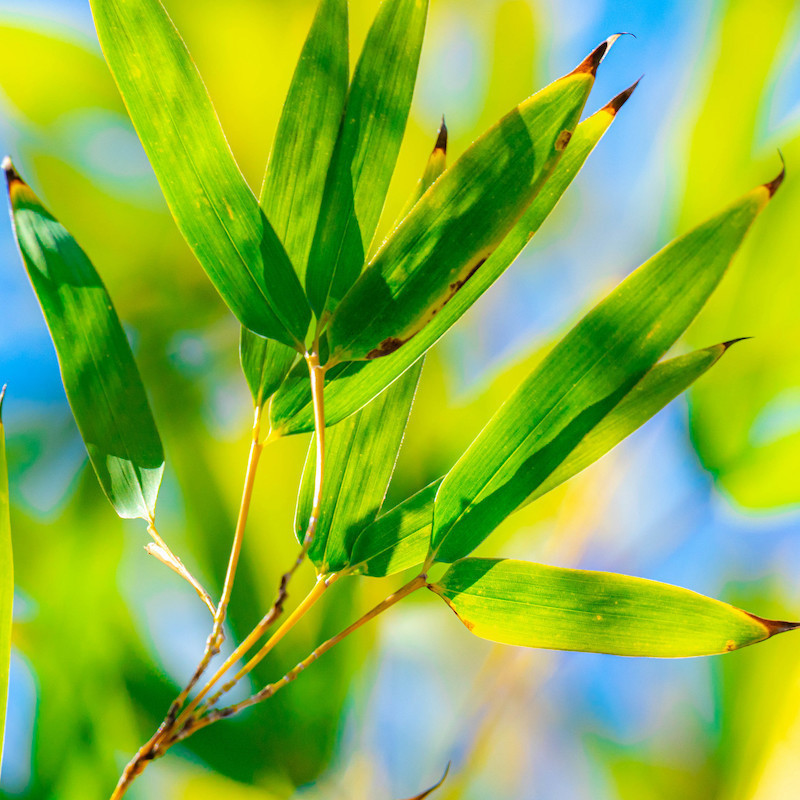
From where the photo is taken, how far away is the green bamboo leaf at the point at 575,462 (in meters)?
0.46

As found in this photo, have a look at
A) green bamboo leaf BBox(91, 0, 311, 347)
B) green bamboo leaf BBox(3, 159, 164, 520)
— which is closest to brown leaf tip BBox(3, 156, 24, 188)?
green bamboo leaf BBox(3, 159, 164, 520)

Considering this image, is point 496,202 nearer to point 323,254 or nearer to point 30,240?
point 323,254

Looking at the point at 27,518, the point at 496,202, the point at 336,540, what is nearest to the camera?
the point at 496,202

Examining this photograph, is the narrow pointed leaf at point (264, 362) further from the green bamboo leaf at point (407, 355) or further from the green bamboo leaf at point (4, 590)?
the green bamboo leaf at point (4, 590)

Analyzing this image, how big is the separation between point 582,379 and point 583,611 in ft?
0.63

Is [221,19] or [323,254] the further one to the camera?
[221,19]

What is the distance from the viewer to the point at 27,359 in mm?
834

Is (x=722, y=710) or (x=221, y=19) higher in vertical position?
(x=221, y=19)

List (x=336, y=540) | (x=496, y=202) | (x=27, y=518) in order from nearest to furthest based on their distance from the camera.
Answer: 1. (x=496, y=202)
2. (x=336, y=540)
3. (x=27, y=518)

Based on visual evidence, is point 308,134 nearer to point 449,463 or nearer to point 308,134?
point 308,134

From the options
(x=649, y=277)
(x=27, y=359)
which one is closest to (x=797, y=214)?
(x=649, y=277)

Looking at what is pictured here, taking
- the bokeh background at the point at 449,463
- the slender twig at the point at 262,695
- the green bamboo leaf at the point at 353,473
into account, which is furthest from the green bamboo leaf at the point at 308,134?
the bokeh background at the point at 449,463

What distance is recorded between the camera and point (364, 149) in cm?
44

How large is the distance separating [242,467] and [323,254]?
1.68 feet
